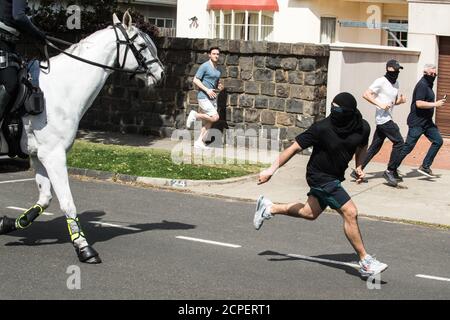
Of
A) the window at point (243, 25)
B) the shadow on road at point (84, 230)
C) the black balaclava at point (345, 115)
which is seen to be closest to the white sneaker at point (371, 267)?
the black balaclava at point (345, 115)

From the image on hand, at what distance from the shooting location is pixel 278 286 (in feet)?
27.7

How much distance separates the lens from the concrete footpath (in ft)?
42.6

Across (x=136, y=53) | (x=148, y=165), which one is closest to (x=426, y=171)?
(x=148, y=165)

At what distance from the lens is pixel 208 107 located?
17594 mm

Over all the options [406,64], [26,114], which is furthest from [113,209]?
[406,64]

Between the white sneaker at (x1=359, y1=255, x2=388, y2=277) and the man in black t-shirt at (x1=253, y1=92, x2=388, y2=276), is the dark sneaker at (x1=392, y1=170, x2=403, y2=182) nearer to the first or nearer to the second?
the man in black t-shirt at (x1=253, y1=92, x2=388, y2=276)

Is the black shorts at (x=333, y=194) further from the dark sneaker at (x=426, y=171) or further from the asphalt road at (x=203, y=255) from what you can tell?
the dark sneaker at (x=426, y=171)

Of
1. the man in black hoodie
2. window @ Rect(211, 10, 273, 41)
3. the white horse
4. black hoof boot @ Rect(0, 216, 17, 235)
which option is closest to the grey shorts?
the white horse

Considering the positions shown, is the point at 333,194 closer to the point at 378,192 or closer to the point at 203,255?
the point at 203,255

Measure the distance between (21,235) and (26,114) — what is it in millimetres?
1649

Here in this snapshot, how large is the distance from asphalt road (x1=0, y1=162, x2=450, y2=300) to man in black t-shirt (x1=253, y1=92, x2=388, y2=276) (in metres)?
0.46

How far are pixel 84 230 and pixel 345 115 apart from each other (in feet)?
12.1

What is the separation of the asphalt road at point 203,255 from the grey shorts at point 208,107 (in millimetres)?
4366
